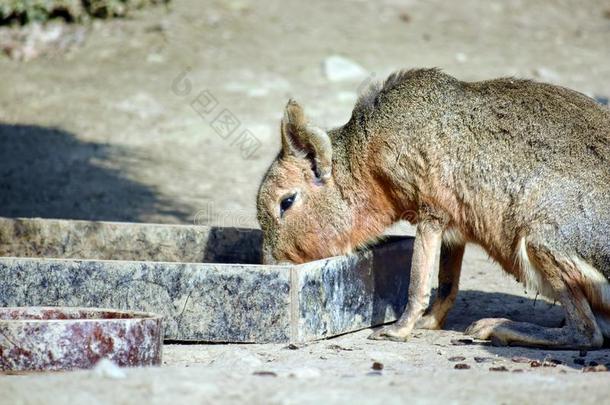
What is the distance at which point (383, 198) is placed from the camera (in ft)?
20.6

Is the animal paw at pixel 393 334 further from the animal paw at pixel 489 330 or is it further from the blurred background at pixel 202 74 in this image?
the blurred background at pixel 202 74

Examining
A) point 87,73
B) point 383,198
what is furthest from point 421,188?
point 87,73

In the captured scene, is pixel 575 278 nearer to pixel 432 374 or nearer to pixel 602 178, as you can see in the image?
pixel 602 178

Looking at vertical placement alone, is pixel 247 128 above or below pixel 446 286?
above

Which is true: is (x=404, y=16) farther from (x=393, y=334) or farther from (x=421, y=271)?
(x=393, y=334)

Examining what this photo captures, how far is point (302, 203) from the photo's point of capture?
6309 millimetres

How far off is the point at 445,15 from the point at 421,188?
A: 9.39 meters

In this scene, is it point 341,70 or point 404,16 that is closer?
point 341,70

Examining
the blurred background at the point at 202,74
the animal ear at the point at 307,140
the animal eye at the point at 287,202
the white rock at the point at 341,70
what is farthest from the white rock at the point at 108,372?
the white rock at the point at 341,70

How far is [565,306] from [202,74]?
7.79 meters

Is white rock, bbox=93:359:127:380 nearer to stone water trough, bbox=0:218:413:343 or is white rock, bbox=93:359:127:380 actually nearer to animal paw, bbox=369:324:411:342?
stone water trough, bbox=0:218:413:343

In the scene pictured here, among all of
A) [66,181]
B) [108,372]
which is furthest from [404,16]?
[108,372]

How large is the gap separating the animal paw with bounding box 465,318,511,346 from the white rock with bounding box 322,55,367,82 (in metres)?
6.79

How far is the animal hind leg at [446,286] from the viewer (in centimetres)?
648
